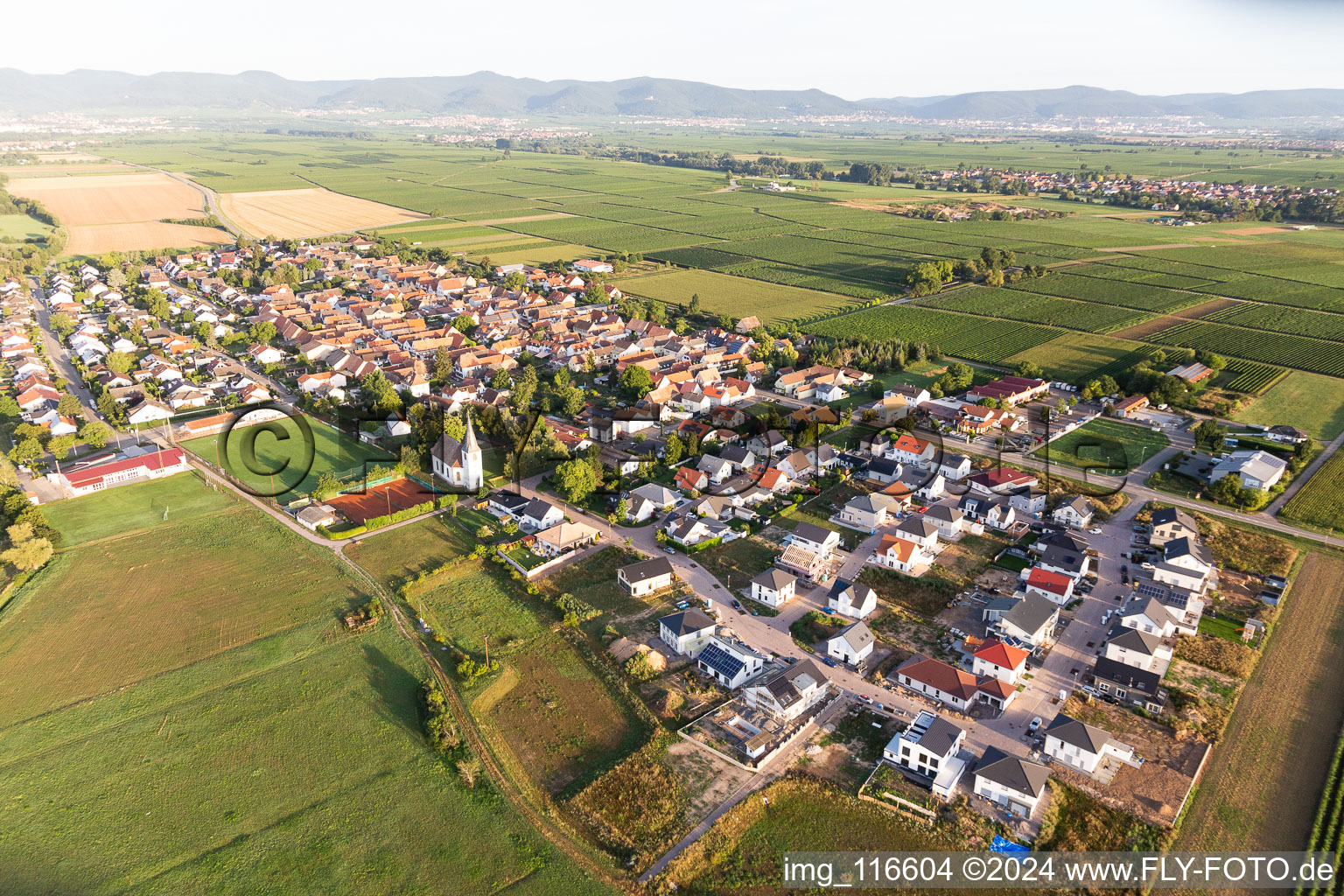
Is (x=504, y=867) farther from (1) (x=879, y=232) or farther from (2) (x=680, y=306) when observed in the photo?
(1) (x=879, y=232)

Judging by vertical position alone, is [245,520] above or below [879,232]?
below

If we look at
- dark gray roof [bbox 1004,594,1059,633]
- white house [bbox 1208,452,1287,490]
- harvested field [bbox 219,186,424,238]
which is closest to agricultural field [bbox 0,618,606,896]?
dark gray roof [bbox 1004,594,1059,633]

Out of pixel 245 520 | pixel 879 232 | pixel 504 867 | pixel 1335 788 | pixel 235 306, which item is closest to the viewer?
pixel 504 867

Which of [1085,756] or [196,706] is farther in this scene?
[196,706]

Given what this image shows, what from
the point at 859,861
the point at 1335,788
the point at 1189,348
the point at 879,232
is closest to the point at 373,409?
the point at 859,861

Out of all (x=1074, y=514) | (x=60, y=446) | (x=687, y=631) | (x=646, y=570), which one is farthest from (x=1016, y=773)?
(x=60, y=446)

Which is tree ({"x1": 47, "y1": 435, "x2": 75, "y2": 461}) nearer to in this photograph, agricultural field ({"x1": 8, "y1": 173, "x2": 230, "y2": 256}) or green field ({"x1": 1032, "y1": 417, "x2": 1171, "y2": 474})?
green field ({"x1": 1032, "y1": 417, "x2": 1171, "y2": 474})

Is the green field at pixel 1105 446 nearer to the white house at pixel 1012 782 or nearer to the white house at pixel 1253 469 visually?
the white house at pixel 1253 469
